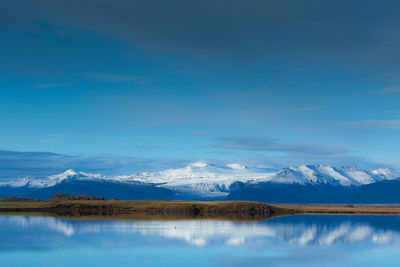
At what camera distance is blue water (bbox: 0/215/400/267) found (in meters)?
46.4

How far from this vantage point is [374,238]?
229 feet

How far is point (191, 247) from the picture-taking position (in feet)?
186

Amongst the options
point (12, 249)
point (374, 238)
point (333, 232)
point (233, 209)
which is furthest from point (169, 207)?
point (12, 249)

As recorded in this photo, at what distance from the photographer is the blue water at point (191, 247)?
46.4m

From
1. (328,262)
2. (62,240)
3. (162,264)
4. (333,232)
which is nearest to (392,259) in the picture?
(328,262)

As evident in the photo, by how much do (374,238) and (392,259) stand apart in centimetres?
2054

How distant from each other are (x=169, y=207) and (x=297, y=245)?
94.4 metres

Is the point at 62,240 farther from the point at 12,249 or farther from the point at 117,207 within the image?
the point at 117,207

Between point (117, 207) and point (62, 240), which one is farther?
point (117, 207)

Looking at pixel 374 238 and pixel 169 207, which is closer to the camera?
pixel 374 238

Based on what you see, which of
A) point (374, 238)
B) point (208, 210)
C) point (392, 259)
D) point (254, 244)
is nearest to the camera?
point (392, 259)

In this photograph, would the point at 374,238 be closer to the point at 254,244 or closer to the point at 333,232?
the point at 333,232

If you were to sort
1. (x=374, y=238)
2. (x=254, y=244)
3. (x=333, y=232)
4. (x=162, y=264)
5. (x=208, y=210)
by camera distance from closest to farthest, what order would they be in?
(x=162, y=264) → (x=254, y=244) → (x=374, y=238) → (x=333, y=232) → (x=208, y=210)

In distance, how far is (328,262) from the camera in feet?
154
